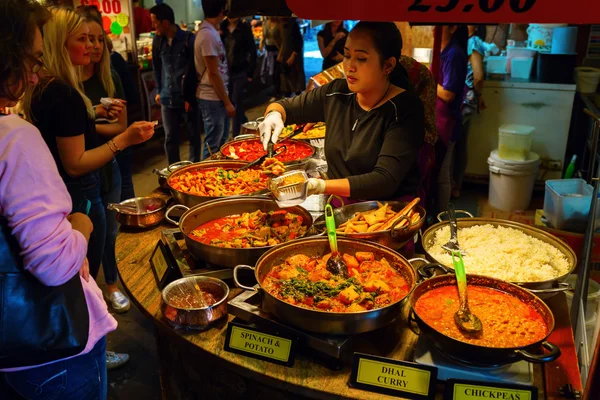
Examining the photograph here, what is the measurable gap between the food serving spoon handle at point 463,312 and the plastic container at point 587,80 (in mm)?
4849

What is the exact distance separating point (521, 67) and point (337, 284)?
502 centimetres

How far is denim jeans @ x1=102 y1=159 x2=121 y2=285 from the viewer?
3395 mm

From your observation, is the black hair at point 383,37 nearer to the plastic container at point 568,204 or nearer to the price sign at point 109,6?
the plastic container at point 568,204

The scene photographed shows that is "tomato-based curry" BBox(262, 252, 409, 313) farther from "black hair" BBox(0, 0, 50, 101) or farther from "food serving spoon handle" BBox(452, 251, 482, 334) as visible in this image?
"black hair" BBox(0, 0, 50, 101)

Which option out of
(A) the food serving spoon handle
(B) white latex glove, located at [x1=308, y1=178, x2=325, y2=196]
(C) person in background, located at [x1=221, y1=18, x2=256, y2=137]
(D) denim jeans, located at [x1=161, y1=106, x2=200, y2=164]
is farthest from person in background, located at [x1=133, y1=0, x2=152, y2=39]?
(A) the food serving spoon handle

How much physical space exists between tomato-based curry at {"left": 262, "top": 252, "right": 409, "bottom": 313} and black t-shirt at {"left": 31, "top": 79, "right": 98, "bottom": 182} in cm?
136

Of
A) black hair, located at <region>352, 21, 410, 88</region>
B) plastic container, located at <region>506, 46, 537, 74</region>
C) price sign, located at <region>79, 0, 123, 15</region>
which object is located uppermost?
price sign, located at <region>79, 0, 123, 15</region>

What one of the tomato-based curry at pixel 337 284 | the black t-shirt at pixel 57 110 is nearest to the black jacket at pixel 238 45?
the black t-shirt at pixel 57 110

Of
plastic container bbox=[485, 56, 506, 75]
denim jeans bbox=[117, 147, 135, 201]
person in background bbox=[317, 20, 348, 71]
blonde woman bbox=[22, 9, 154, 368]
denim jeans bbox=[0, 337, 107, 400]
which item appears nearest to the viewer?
denim jeans bbox=[0, 337, 107, 400]

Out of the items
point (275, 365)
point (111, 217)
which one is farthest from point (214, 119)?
point (275, 365)

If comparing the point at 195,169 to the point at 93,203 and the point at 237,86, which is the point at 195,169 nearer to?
the point at 93,203

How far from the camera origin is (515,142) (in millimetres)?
5273

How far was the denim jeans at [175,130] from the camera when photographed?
5.99m

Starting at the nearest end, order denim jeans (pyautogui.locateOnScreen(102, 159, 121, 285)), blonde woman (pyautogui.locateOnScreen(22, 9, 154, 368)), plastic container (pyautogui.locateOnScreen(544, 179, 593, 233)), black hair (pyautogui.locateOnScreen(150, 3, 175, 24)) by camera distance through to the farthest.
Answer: blonde woman (pyautogui.locateOnScreen(22, 9, 154, 368)) < denim jeans (pyautogui.locateOnScreen(102, 159, 121, 285)) < plastic container (pyautogui.locateOnScreen(544, 179, 593, 233)) < black hair (pyautogui.locateOnScreen(150, 3, 175, 24))
